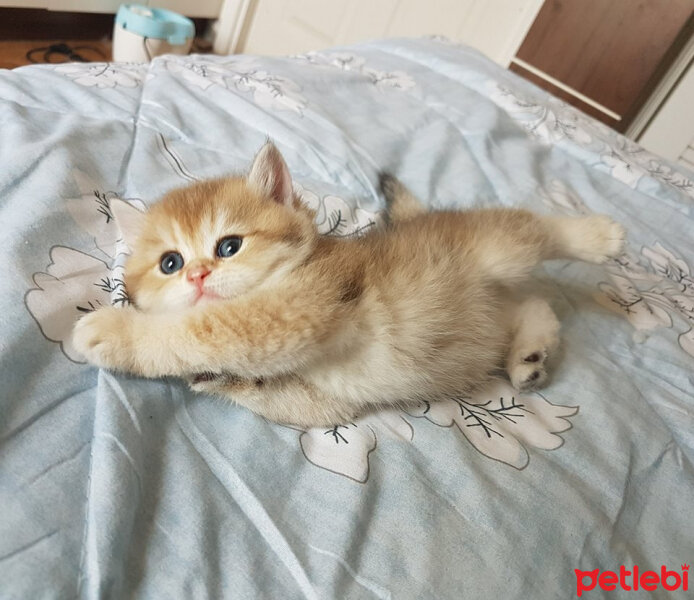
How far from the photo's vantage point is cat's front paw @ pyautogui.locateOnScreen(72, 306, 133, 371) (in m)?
0.60

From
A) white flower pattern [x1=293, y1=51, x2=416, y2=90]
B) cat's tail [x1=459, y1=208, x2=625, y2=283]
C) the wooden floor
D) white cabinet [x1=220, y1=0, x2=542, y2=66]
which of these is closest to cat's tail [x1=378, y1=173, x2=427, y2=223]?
cat's tail [x1=459, y1=208, x2=625, y2=283]

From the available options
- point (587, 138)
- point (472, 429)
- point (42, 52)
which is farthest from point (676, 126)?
point (42, 52)

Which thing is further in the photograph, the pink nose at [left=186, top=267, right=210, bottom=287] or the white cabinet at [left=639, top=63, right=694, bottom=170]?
the white cabinet at [left=639, top=63, right=694, bottom=170]

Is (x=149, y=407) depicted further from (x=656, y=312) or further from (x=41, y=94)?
(x=656, y=312)

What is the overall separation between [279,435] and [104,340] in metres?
0.23

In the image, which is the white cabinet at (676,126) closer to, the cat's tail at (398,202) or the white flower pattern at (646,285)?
the white flower pattern at (646,285)

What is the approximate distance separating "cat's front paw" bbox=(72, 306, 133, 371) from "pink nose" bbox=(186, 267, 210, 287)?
10 cm

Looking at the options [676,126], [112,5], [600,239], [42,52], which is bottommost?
[42,52]

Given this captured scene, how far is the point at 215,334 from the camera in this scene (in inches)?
23.8

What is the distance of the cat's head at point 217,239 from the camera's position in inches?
27.2

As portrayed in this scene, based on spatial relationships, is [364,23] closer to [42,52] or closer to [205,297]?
[42,52]

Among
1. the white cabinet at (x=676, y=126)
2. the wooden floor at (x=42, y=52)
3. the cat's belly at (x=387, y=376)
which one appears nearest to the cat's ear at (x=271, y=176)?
the cat's belly at (x=387, y=376)

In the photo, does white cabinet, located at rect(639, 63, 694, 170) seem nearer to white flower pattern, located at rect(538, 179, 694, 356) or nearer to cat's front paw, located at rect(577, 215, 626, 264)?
white flower pattern, located at rect(538, 179, 694, 356)
